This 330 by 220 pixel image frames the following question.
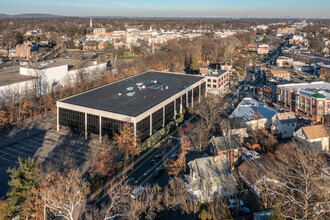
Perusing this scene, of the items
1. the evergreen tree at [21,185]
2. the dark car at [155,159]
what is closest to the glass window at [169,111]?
the dark car at [155,159]

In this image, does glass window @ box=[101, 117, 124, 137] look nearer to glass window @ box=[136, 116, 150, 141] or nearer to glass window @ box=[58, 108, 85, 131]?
glass window @ box=[136, 116, 150, 141]

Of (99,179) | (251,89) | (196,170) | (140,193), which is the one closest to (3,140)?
(99,179)

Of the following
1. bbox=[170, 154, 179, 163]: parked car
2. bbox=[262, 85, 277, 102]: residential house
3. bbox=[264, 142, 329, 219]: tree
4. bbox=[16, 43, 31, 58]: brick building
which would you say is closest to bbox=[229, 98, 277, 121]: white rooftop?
bbox=[264, 142, 329, 219]: tree

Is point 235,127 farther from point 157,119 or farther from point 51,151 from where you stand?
point 51,151

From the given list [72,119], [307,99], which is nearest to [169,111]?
[72,119]

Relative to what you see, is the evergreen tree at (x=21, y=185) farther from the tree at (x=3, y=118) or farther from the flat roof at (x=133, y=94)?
the tree at (x=3, y=118)

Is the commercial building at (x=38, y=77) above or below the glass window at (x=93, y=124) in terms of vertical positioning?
above

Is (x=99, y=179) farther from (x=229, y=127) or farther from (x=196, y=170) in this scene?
(x=229, y=127)
